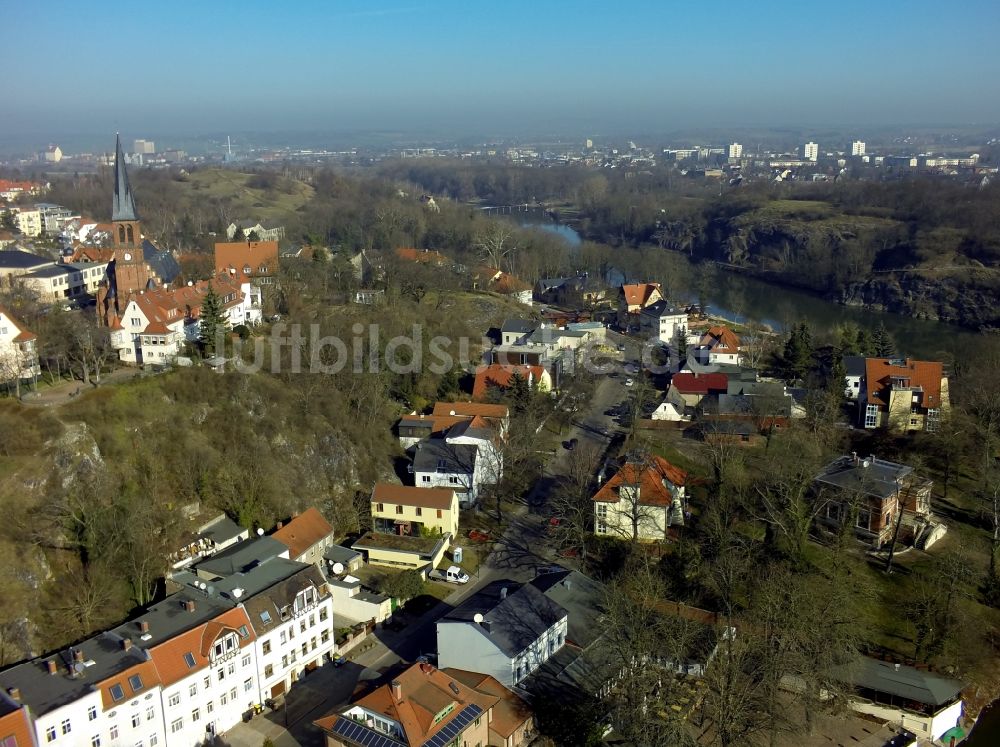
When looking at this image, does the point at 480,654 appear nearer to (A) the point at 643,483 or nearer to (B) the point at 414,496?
(B) the point at 414,496

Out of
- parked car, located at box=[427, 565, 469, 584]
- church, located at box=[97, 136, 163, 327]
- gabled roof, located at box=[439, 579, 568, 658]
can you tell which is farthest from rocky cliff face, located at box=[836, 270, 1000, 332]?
church, located at box=[97, 136, 163, 327]

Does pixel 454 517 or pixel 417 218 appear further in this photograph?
pixel 417 218

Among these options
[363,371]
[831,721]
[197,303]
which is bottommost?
[831,721]

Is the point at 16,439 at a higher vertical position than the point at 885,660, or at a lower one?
higher

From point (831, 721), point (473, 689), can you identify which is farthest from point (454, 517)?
point (831, 721)

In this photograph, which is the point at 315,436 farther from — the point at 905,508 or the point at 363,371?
the point at 905,508

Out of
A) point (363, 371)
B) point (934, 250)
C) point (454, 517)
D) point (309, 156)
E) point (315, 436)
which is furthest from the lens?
point (309, 156)

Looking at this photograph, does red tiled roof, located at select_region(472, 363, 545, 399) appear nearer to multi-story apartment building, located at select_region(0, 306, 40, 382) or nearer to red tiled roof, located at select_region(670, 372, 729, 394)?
red tiled roof, located at select_region(670, 372, 729, 394)
